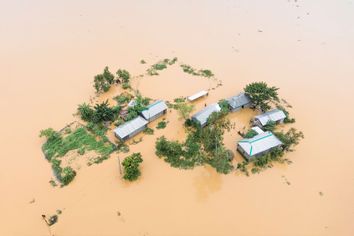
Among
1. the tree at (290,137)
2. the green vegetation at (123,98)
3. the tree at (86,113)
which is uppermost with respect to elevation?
the tree at (86,113)

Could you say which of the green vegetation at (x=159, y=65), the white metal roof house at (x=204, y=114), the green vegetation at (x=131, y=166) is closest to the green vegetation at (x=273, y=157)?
the white metal roof house at (x=204, y=114)

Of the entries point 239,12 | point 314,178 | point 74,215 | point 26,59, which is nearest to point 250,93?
point 314,178

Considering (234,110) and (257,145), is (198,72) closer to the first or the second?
(234,110)

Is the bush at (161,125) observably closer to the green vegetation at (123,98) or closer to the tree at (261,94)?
the green vegetation at (123,98)

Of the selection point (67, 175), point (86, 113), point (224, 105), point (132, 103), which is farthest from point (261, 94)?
point (67, 175)

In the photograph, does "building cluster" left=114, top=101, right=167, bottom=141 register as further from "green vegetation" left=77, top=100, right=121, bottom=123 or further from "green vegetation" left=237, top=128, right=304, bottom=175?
"green vegetation" left=237, top=128, right=304, bottom=175

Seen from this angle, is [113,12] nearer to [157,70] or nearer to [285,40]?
[157,70]
